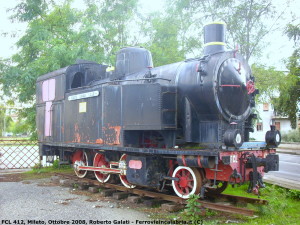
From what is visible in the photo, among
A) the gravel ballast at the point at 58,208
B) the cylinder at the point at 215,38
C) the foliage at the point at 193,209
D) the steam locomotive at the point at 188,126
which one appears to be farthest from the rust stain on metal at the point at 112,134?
the cylinder at the point at 215,38

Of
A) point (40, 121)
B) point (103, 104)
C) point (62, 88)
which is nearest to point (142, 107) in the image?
point (103, 104)

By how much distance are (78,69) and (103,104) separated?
3.02 metres

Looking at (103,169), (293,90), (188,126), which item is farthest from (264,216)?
(293,90)

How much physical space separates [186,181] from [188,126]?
116cm

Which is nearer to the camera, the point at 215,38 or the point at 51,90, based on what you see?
the point at 215,38

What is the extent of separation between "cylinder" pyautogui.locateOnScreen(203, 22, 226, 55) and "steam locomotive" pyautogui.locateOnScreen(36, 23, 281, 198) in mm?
22

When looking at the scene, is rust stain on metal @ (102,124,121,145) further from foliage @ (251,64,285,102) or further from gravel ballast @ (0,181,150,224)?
foliage @ (251,64,285,102)

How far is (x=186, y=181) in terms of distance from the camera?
6664 mm

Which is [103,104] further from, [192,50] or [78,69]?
[192,50]

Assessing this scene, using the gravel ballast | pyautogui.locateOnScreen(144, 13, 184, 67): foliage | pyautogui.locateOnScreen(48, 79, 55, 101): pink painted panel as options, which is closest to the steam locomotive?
the gravel ballast

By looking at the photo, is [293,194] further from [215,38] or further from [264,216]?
[215,38]

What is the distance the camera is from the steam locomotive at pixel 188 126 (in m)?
6.31

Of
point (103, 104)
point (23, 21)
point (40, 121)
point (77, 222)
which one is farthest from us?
point (23, 21)

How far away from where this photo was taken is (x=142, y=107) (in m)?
7.04
